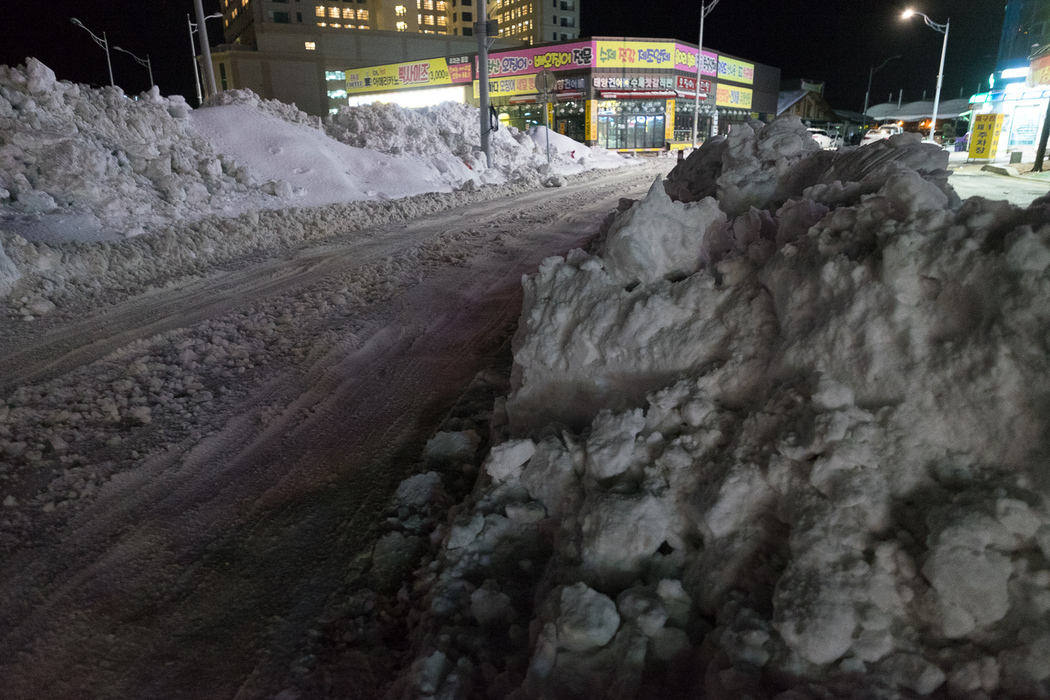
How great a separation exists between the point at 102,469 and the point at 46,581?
0.98m

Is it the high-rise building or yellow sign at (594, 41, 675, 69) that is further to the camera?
yellow sign at (594, 41, 675, 69)

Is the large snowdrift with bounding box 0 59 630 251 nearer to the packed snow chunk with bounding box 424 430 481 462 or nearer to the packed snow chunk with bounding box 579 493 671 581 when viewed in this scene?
the packed snow chunk with bounding box 424 430 481 462

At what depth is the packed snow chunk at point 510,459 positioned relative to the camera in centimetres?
272

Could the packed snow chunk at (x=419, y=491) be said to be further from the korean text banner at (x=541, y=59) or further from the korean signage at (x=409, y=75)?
the korean signage at (x=409, y=75)

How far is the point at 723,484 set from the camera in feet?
6.98

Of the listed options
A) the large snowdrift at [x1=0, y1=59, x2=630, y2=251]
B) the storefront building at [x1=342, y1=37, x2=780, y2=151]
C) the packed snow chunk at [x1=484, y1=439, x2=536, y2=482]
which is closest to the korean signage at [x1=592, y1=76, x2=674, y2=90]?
the storefront building at [x1=342, y1=37, x2=780, y2=151]

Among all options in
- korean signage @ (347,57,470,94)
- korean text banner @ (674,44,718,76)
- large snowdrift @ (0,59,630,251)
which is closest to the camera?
large snowdrift @ (0,59,630,251)

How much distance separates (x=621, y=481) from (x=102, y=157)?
37.4 feet

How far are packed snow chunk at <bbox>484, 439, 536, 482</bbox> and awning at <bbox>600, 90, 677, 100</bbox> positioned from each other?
137ft

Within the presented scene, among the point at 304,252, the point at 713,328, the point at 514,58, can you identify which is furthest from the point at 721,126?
the point at 713,328

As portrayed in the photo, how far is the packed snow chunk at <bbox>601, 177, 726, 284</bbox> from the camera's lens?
10.4ft

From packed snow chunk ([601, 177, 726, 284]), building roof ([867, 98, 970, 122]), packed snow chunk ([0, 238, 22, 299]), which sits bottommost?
packed snow chunk ([0, 238, 22, 299])

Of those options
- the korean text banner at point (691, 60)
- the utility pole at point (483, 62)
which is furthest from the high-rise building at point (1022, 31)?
the utility pole at point (483, 62)

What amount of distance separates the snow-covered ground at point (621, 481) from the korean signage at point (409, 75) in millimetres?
47721
